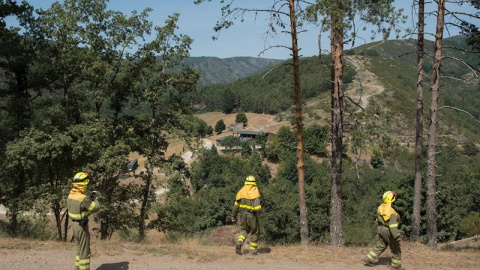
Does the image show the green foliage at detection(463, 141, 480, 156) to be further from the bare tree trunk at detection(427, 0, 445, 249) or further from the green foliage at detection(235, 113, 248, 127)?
the bare tree trunk at detection(427, 0, 445, 249)

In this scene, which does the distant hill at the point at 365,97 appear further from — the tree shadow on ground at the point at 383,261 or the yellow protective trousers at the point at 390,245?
the yellow protective trousers at the point at 390,245

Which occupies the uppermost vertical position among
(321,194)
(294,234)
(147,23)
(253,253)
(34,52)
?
(147,23)

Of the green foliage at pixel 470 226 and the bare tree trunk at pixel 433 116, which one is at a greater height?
the bare tree trunk at pixel 433 116

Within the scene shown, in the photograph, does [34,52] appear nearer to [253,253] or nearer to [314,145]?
[253,253]

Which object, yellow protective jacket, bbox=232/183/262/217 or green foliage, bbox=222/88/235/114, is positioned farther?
green foliage, bbox=222/88/235/114

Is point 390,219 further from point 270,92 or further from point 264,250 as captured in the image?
point 270,92

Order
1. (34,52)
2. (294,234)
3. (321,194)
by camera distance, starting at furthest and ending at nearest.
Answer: (321,194) → (294,234) → (34,52)

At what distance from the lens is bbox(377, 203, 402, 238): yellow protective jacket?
8131 millimetres

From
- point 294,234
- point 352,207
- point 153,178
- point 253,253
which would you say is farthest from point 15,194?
point 352,207

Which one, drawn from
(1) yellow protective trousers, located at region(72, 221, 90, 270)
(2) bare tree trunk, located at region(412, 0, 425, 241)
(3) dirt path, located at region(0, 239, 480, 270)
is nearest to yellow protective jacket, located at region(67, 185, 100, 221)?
(1) yellow protective trousers, located at region(72, 221, 90, 270)

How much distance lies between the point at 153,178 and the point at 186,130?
8.53ft

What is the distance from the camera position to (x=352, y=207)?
4019 centimetres

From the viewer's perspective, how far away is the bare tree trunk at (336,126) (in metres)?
11.1

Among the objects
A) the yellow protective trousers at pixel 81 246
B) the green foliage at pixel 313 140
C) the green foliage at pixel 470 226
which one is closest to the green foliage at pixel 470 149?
the green foliage at pixel 313 140
